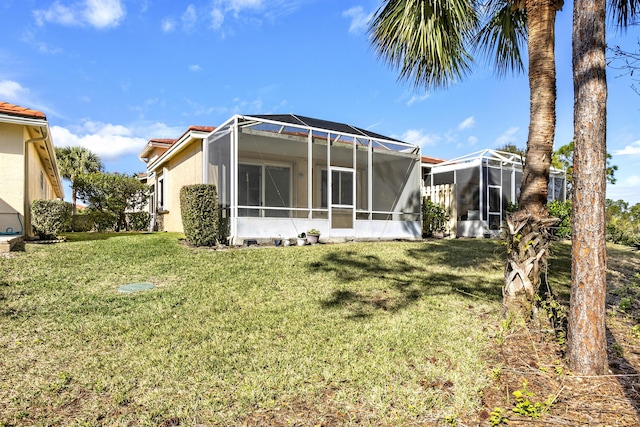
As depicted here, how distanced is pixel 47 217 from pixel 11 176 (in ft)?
4.44

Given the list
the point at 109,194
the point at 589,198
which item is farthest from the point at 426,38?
the point at 109,194

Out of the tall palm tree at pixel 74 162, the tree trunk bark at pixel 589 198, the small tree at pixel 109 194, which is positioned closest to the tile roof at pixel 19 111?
the small tree at pixel 109 194

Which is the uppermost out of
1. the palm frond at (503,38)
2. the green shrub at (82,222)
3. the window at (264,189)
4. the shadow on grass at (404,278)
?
the palm frond at (503,38)

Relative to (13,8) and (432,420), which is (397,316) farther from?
(13,8)

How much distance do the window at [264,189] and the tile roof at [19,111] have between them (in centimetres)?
540

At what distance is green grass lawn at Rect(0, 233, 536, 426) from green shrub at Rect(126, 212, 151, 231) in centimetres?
1145

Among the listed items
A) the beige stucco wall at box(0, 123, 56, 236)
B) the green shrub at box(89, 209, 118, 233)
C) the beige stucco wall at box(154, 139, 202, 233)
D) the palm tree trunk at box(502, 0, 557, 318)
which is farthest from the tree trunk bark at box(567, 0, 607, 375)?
the green shrub at box(89, 209, 118, 233)

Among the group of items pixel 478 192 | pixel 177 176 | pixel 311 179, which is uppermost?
pixel 177 176

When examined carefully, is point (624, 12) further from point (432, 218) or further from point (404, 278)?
point (432, 218)

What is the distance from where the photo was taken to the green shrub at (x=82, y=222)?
57.2 feet

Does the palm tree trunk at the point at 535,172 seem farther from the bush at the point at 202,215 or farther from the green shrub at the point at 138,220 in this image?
the green shrub at the point at 138,220

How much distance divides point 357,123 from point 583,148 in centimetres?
1159

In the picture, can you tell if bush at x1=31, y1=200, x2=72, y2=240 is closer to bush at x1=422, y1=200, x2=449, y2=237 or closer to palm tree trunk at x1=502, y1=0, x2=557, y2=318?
palm tree trunk at x1=502, y1=0, x2=557, y2=318

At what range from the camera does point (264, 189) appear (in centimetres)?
1131
